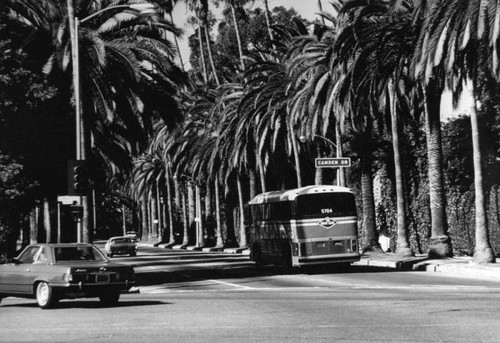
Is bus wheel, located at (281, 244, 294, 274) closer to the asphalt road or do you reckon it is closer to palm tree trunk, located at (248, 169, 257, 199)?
the asphalt road

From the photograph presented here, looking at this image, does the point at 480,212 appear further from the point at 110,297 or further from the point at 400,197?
the point at 110,297

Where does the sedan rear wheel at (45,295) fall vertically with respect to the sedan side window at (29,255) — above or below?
below

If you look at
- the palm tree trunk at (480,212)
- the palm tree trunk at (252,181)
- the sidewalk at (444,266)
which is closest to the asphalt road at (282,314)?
the sidewalk at (444,266)

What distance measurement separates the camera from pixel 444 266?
30.1 meters

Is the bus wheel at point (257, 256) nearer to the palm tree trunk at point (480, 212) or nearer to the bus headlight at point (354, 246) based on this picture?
the bus headlight at point (354, 246)

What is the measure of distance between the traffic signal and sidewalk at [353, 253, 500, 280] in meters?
12.4

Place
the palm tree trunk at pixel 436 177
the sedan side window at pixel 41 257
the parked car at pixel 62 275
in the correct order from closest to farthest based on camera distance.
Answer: the parked car at pixel 62 275 → the sedan side window at pixel 41 257 → the palm tree trunk at pixel 436 177

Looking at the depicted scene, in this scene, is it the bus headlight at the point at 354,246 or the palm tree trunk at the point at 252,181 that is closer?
the bus headlight at the point at 354,246

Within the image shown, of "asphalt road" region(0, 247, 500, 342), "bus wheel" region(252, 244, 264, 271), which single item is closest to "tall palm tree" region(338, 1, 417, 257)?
"bus wheel" region(252, 244, 264, 271)

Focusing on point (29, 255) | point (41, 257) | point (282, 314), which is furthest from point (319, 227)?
point (282, 314)

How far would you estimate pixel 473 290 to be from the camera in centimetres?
2102

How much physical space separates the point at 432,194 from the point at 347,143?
15.5m

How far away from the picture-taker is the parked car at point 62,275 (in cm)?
1825

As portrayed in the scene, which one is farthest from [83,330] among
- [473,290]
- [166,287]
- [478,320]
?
[166,287]
